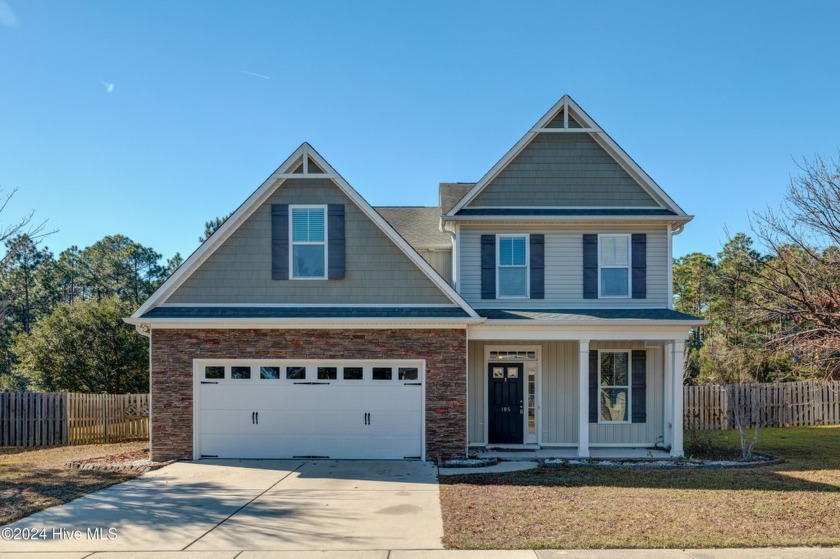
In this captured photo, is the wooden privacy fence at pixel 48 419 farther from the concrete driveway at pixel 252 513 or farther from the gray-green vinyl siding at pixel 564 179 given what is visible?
the gray-green vinyl siding at pixel 564 179

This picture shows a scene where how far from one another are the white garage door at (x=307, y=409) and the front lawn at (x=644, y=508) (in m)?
2.51

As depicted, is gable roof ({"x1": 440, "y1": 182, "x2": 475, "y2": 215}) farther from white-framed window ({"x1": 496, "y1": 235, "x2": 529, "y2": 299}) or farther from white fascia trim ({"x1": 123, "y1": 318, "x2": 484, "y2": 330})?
white fascia trim ({"x1": 123, "y1": 318, "x2": 484, "y2": 330})

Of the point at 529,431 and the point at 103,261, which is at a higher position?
the point at 103,261

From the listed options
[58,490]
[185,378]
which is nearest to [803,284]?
[185,378]

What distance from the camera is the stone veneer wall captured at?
13.2m

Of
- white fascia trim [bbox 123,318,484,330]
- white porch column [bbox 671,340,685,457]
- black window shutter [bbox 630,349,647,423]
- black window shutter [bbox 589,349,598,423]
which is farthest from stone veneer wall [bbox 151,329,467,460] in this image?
white porch column [bbox 671,340,685,457]

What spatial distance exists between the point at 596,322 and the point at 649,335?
51.4 inches

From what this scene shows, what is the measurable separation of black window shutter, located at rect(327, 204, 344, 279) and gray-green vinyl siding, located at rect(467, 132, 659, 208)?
3310 mm

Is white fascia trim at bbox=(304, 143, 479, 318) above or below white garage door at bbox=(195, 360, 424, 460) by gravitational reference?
above

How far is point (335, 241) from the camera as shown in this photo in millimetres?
13625

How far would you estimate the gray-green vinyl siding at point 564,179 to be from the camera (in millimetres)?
14891

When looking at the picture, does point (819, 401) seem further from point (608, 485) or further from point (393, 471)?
point (393, 471)

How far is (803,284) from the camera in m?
15.3

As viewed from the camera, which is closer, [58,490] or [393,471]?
[58,490]
